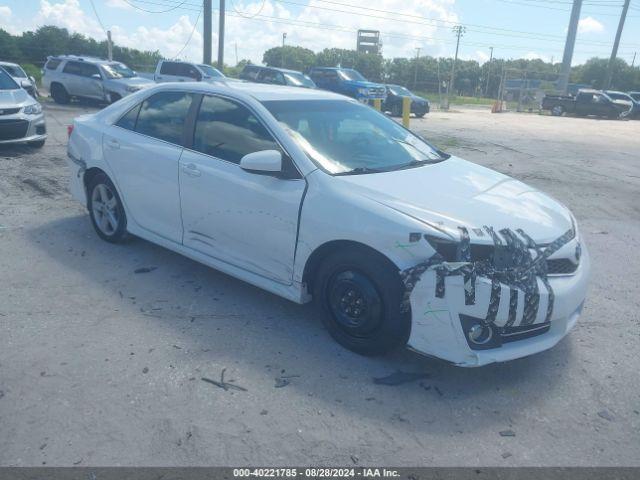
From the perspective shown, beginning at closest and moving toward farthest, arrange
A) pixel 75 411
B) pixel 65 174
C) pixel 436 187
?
pixel 75 411 < pixel 436 187 < pixel 65 174

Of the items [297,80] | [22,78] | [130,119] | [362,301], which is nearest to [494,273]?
[362,301]

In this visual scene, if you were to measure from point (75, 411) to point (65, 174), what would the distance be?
6339 mm

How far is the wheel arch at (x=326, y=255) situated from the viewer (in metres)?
3.40

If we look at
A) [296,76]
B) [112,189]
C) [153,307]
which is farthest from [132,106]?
[296,76]

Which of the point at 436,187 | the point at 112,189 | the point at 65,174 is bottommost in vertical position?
the point at 65,174

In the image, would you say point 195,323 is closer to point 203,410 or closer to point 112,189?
point 203,410

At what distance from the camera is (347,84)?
77.4ft

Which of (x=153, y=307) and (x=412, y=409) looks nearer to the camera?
(x=412, y=409)

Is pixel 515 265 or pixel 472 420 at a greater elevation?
pixel 515 265

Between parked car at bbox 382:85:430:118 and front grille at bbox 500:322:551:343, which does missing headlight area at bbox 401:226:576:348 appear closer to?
front grille at bbox 500:322:551:343

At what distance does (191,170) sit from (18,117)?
270 inches

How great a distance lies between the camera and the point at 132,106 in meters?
5.18

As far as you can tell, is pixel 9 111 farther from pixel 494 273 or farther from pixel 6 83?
pixel 494 273

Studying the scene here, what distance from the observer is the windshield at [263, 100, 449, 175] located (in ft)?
13.2
